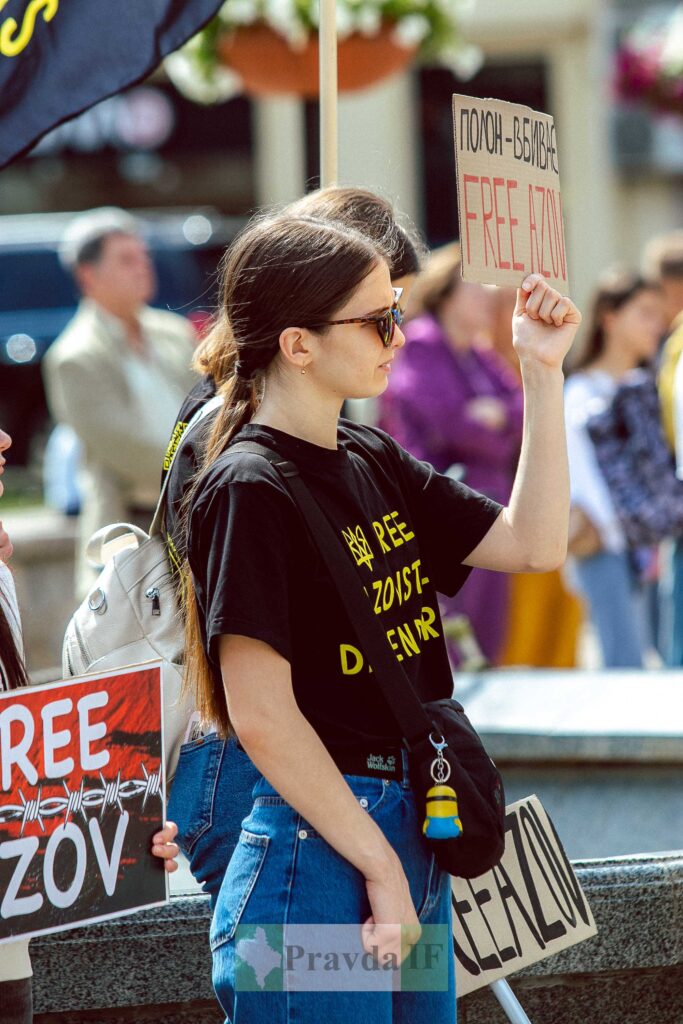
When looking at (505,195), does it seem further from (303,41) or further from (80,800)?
(303,41)

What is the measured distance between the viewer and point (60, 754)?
2.29 m

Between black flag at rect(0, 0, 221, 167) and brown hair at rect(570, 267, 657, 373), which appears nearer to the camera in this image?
black flag at rect(0, 0, 221, 167)

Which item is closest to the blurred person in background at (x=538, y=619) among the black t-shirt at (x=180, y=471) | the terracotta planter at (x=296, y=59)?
the terracotta planter at (x=296, y=59)

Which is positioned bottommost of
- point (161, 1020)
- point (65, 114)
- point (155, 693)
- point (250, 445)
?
point (161, 1020)

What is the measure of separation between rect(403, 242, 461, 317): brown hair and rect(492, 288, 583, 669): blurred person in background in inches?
17.9

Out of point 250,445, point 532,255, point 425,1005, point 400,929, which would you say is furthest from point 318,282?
point 425,1005

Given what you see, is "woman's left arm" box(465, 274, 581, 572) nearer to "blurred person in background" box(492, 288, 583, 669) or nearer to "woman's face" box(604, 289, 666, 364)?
"woman's face" box(604, 289, 666, 364)

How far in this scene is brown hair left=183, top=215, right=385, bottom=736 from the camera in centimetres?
Answer: 224

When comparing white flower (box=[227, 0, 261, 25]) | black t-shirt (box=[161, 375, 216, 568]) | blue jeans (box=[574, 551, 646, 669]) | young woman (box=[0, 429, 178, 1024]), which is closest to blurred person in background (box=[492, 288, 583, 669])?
blue jeans (box=[574, 551, 646, 669])

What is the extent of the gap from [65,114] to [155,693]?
150cm

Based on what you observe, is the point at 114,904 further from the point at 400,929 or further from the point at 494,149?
the point at 494,149

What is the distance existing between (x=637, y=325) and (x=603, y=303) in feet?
0.57

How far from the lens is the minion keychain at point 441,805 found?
2.20 meters

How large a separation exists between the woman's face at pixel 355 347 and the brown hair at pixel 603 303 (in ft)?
14.1
